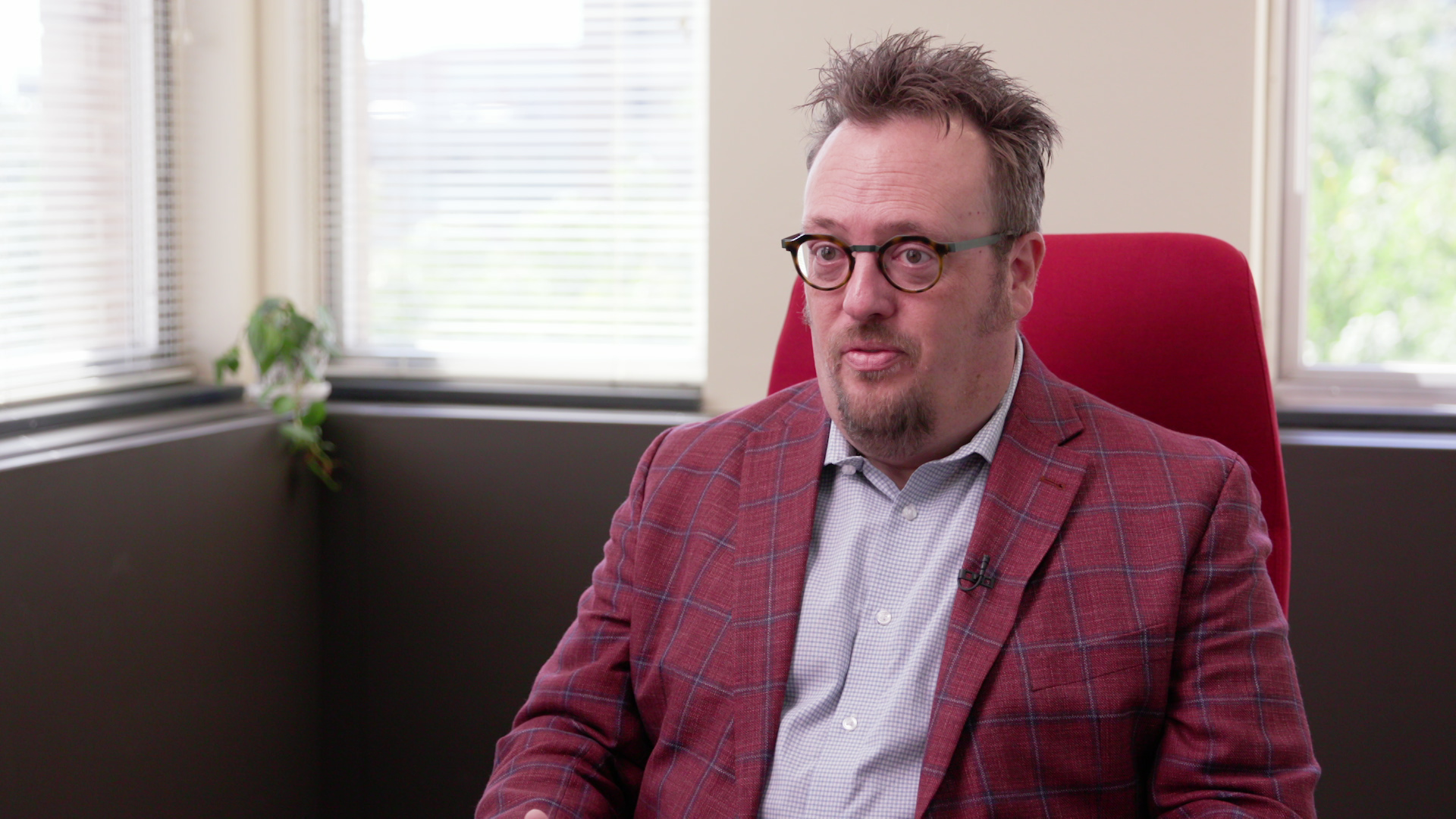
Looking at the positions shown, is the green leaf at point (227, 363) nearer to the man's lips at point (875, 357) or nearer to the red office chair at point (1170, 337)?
the red office chair at point (1170, 337)

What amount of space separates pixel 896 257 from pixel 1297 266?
148 cm

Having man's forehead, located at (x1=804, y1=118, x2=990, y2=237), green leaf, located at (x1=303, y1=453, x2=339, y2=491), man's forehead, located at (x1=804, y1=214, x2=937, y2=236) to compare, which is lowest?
green leaf, located at (x1=303, y1=453, x2=339, y2=491)

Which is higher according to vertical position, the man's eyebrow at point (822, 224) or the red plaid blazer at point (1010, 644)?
the man's eyebrow at point (822, 224)

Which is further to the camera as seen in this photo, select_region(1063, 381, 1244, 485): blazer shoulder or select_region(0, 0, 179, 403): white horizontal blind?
select_region(0, 0, 179, 403): white horizontal blind

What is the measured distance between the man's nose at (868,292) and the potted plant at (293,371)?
60.2 inches

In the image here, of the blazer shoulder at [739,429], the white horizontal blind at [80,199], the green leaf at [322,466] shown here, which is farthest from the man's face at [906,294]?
the white horizontal blind at [80,199]

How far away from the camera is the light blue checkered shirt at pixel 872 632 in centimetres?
122

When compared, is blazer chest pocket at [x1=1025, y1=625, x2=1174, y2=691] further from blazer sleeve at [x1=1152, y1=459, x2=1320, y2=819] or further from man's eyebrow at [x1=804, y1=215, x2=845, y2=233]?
man's eyebrow at [x1=804, y1=215, x2=845, y2=233]

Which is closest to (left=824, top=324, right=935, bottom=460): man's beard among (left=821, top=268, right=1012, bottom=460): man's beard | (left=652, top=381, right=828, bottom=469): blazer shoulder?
(left=821, top=268, right=1012, bottom=460): man's beard

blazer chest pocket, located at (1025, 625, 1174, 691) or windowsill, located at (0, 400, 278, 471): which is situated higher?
windowsill, located at (0, 400, 278, 471)

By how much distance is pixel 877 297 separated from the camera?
127 cm

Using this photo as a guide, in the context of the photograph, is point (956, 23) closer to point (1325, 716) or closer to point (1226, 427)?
point (1226, 427)

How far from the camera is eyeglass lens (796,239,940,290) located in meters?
1.27

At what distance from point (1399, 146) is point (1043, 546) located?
1.65 metres
